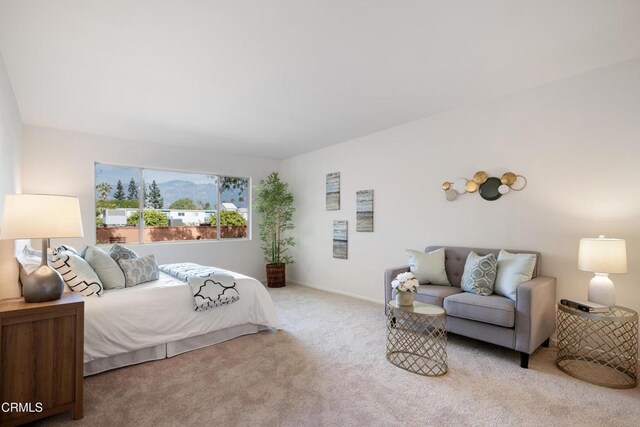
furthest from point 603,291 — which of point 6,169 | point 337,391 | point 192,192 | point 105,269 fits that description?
point 192,192

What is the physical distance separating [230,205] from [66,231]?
404 centimetres

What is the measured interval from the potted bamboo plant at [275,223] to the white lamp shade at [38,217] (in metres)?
3.83

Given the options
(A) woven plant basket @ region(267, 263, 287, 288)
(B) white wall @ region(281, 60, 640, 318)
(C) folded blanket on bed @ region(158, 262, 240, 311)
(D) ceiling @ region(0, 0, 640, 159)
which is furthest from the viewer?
(A) woven plant basket @ region(267, 263, 287, 288)

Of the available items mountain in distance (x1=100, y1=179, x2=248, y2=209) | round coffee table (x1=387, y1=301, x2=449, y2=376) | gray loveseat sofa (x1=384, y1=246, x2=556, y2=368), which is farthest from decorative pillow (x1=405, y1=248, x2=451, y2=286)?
mountain in distance (x1=100, y1=179, x2=248, y2=209)

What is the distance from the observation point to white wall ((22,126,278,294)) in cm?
421

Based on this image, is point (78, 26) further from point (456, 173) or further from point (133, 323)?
point (456, 173)

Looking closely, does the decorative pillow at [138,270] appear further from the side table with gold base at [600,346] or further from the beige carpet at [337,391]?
the side table with gold base at [600,346]

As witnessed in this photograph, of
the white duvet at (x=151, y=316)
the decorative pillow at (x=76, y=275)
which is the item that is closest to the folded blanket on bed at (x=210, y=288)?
the white duvet at (x=151, y=316)

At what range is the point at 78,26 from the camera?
2.16 metres

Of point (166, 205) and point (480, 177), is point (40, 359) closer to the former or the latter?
point (166, 205)

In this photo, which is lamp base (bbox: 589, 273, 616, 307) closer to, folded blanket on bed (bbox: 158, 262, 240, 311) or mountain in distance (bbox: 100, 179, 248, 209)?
folded blanket on bed (bbox: 158, 262, 240, 311)

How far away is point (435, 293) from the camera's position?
318 centimetres

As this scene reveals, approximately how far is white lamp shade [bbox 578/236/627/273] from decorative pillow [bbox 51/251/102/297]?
13.1 ft

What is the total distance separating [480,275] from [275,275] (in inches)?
143
